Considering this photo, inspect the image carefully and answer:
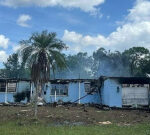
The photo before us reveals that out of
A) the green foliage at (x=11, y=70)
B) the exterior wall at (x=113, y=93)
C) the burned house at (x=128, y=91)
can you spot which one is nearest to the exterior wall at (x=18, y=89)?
the exterior wall at (x=113, y=93)

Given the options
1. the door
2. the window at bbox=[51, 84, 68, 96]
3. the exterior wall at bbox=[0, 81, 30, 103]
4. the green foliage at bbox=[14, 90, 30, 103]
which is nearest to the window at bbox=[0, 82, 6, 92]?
the exterior wall at bbox=[0, 81, 30, 103]

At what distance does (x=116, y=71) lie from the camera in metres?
73.1

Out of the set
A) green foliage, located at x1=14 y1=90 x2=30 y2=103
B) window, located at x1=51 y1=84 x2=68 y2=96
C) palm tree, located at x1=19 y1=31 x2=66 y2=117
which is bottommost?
green foliage, located at x1=14 y1=90 x2=30 y2=103

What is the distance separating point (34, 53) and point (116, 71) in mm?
52495

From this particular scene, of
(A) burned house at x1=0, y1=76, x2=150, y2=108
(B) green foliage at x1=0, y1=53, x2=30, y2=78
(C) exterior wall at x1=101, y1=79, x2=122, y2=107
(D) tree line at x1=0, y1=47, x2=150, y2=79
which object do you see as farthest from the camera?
(B) green foliage at x1=0, y1=53, x2=30, y2=78

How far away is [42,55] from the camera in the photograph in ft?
73.0

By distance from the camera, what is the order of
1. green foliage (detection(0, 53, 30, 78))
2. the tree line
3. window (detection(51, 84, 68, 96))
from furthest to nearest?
1. green foliage (detection(0, 53, 30, 78))
2. the tree line
3. window (detection(51, 84, 68, 96))

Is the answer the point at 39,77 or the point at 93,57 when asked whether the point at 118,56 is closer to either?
the point at 93,57

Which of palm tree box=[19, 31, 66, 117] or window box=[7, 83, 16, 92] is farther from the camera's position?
window box=[7, 83, 16, 92]

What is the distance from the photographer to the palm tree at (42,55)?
22.1m

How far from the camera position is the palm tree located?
22062 mm

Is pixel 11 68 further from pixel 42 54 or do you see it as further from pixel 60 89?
pixel 42 54

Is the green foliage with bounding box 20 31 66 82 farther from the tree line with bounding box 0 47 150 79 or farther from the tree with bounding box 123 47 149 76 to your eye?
the tree with bounding box 123 47 149 76

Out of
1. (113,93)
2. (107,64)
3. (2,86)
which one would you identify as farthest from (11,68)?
(113,93)
